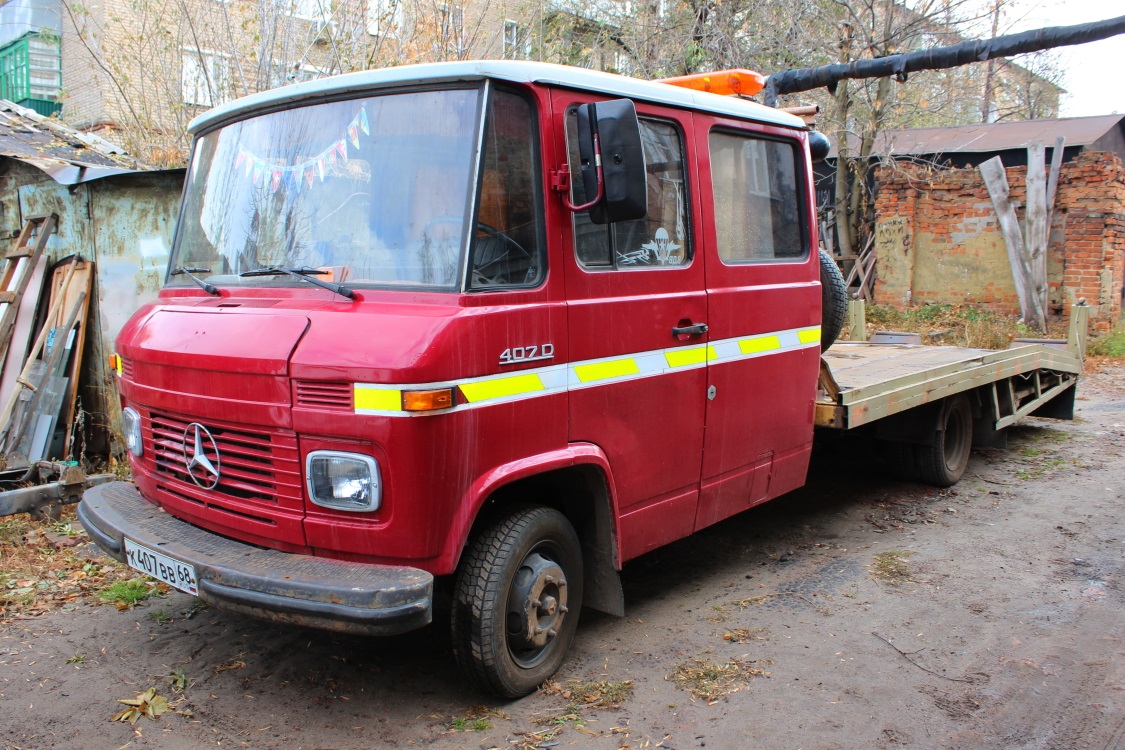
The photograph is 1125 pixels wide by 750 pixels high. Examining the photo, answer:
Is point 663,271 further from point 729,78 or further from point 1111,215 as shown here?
point 1111,215

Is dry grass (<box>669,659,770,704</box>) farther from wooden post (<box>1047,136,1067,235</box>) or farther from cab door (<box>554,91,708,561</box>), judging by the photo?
wooden post (<box>1047,136,1067,235</box>)

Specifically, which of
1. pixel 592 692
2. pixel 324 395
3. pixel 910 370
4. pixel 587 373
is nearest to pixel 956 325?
pixel 910 370

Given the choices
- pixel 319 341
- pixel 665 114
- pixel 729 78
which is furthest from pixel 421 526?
pixel 729 78

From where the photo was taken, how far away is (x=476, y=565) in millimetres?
3307

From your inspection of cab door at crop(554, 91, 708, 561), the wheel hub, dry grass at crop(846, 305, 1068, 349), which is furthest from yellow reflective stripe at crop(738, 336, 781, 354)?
dry grass at crop(846, 305, 1068, 349)

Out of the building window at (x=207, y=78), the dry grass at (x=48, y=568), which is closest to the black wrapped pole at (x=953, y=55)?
the dry grass at (x=48, y=568)

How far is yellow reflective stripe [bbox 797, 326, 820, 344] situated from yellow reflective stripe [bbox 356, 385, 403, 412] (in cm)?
269

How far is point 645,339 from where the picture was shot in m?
3.92

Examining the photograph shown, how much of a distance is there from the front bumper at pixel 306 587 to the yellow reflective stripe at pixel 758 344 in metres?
2.16

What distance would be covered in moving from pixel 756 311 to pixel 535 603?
197 centimetres

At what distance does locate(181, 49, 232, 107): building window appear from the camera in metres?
10.5

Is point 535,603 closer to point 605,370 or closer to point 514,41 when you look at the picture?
point 605,370

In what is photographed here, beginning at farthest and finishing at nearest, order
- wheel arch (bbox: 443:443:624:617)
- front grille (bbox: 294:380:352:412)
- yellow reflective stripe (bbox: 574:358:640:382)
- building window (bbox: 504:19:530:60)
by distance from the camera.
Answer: building window (bbox: 504:19:530:60), yellow reflective stripe (bbox: 574:358:640:382), wheel arch (bbox: 443:443:624:617), front grille (bbox: 294:380:352:412)

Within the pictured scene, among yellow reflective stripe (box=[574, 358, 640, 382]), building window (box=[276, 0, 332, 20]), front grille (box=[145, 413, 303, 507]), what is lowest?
front grille (box=[145, 413, 303, 507])
